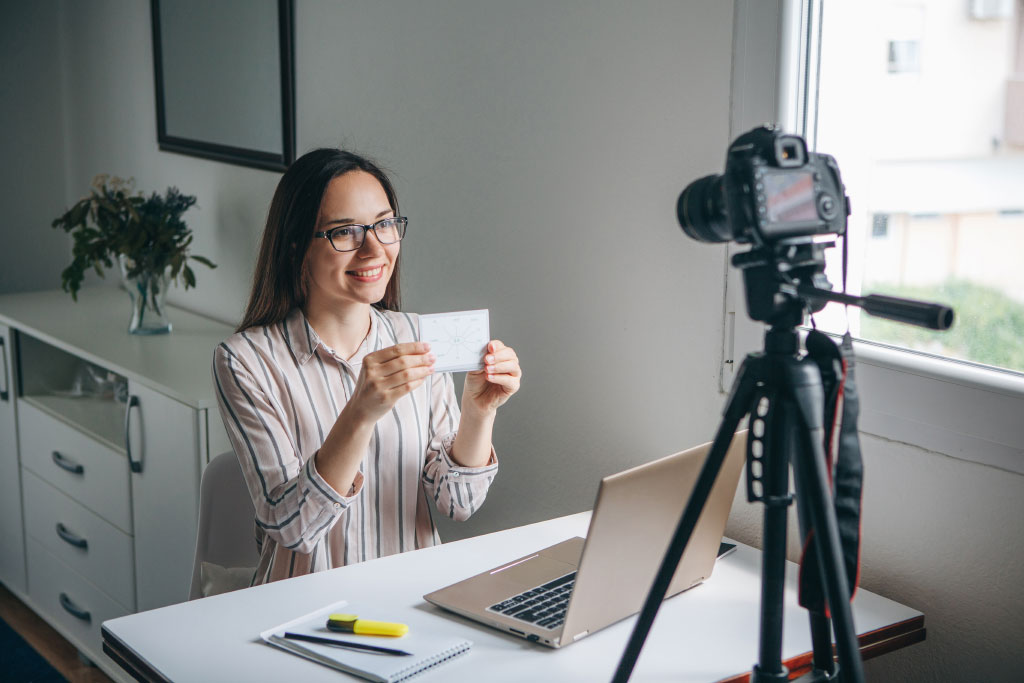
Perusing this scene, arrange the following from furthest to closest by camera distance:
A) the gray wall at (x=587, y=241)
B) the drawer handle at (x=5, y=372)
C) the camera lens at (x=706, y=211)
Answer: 1. the drawer handle at (x=5, y=372)
2. the gray wall at (x=587, y=241)
3. the camera lens at (x=706, y=211)

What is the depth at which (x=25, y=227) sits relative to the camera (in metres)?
3.61

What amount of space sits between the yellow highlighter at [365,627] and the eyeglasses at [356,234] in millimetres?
618

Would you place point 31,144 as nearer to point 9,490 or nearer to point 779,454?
point 9,490

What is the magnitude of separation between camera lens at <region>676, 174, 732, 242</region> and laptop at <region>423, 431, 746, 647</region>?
29cm

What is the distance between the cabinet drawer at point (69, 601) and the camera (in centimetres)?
267

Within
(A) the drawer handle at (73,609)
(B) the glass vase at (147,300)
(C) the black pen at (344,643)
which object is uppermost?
(B) the glass vase at (147,300)

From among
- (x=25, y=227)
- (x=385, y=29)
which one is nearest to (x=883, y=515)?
(x=385, y=29)

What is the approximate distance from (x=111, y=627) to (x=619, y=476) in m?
0.67

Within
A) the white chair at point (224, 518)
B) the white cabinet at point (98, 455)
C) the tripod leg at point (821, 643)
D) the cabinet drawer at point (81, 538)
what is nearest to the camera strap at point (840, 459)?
the tripod leg at point (821, 643)

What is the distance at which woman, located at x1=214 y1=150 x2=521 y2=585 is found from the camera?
1564 millimetres

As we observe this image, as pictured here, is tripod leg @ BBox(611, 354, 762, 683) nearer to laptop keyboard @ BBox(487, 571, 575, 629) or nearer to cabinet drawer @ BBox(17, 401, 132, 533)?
laptop keyboard @ BBox(487, 571, 575, 629)

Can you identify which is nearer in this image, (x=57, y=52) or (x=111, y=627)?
(x=111, y=627)

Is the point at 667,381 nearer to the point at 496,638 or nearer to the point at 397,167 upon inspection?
the point at 496,638

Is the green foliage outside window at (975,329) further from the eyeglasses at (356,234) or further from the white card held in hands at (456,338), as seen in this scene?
the eyeglasses at (356,234)
